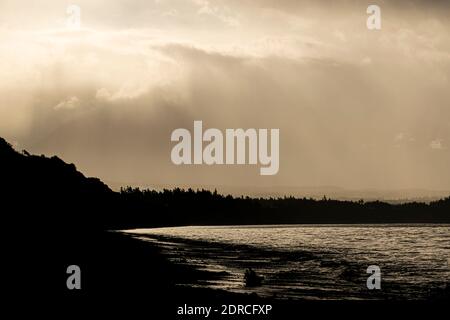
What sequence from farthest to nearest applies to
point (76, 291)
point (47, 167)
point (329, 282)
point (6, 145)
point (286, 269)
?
point (47, 167)
point (6, 145)
point (286, 269)
point (329, 282)
point (76, 291)

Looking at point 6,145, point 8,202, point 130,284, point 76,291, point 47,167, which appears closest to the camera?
point 76,291

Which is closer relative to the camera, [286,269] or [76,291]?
[76,291]

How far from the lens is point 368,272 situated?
194 feet

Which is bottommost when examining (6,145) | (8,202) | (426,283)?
(426,283)

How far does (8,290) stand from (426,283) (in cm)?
3513

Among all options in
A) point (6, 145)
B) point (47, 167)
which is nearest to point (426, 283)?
point (6, 145)

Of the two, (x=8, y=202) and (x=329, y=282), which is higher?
(x=8, y=202)

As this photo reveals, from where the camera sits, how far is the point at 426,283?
170 ft

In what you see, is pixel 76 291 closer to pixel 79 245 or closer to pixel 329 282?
pixel 329 282

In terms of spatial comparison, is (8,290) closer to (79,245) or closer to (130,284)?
(130,284)

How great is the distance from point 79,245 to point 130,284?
979 inches

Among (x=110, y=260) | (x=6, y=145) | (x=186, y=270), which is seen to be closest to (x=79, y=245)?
(x=110, y=260)

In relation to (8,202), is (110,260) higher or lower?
lower
